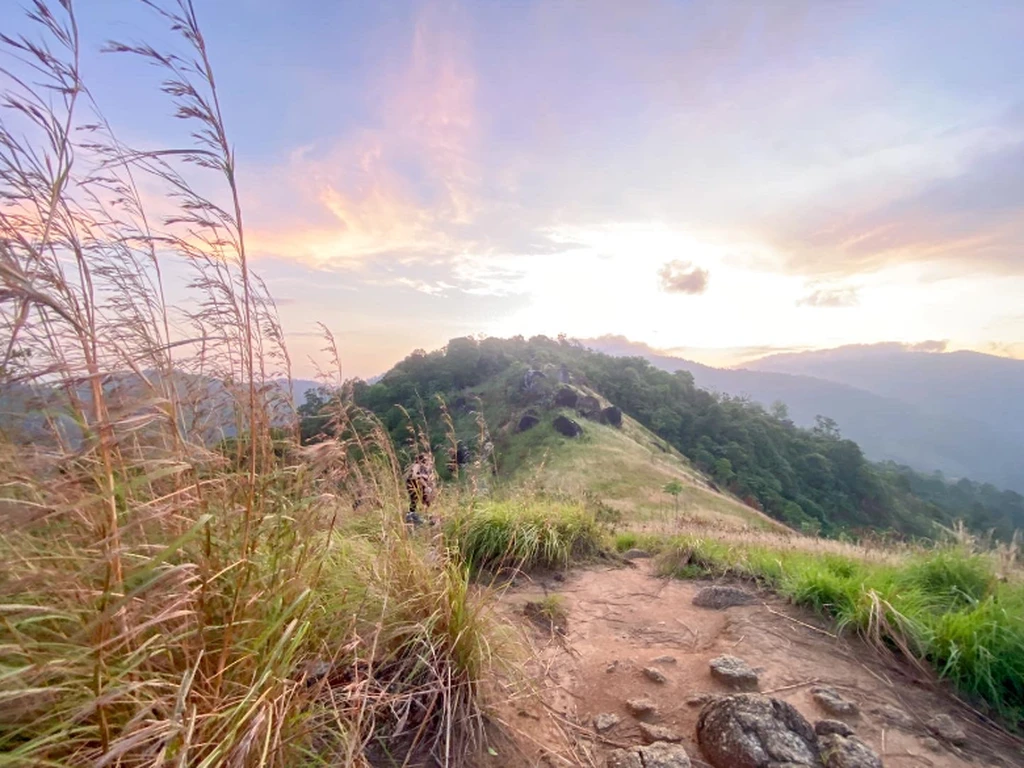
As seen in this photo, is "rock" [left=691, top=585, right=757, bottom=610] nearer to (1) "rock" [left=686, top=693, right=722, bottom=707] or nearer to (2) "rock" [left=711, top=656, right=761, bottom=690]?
(2) "rock" [left=711, top=656, right=761, bottom=690]

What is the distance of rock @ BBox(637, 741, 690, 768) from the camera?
235 centimetres

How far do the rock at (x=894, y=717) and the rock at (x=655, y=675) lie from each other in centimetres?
116

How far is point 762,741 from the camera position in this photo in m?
2.43

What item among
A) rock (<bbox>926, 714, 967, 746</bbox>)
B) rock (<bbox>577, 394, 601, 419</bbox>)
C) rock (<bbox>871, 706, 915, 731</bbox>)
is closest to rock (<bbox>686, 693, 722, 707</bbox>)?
rock (<bbox>871, 706, 915, 731</bbox>)

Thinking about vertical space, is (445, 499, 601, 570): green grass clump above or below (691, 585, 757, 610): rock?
above

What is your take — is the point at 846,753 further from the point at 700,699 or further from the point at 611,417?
the point at 611,417

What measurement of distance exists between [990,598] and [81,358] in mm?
5164

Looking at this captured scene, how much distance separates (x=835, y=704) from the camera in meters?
2.91

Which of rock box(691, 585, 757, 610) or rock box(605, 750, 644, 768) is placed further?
rock box(691, 585, 757, 610)

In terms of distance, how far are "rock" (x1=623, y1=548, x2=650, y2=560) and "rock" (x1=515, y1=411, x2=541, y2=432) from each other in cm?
3120

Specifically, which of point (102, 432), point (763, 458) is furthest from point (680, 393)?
point (102, 432)

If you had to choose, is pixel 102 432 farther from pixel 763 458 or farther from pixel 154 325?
pixel 763 458

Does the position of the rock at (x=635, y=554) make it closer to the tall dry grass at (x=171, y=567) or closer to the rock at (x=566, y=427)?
the tall dry grass at (x=171, y=567)

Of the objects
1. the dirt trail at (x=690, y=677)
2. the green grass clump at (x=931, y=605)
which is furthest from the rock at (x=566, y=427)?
the dirt trail at (x=690, y=677)
